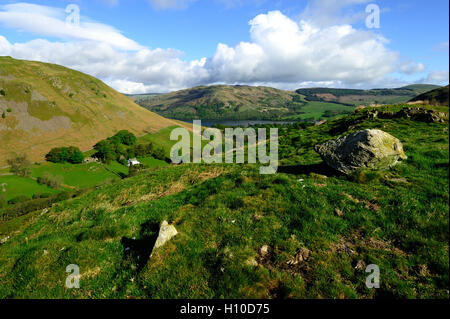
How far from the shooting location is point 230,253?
7371mm

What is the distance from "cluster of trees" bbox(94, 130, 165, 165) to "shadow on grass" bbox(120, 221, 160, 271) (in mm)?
161392

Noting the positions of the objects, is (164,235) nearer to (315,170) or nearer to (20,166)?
(315,170)

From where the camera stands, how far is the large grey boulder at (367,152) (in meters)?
12.6

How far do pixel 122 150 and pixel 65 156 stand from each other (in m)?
37.6

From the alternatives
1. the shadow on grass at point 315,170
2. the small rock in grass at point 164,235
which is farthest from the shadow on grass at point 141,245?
the shadow on grass at point 315,170

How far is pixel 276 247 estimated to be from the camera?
7762 mm

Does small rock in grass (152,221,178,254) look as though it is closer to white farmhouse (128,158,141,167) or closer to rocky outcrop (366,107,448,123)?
rocky outcrop (366,107,448,123)

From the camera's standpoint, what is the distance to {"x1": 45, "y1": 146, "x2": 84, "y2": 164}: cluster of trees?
14125 cm

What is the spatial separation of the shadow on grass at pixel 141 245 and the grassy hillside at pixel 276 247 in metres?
0.05
